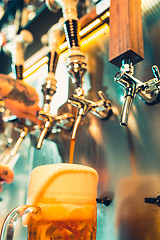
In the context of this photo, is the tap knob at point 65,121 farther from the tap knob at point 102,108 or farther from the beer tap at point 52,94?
the tap knob at point 102,108

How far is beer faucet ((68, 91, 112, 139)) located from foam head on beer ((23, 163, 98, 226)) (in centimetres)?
25

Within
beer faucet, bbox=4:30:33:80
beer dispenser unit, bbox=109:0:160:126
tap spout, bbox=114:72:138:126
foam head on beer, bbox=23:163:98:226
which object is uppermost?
beer faucet, bbox=4:30:33:80

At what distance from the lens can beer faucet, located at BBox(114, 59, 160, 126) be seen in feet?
1.93

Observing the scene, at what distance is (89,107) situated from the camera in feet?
2.69

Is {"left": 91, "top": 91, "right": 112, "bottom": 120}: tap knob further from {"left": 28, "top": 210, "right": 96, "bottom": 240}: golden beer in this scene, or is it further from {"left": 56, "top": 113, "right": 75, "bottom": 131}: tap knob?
{"left": 28, "top": 210, "right": 96, "bottom": 240}: golden beer

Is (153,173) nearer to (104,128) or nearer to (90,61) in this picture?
(104,128)

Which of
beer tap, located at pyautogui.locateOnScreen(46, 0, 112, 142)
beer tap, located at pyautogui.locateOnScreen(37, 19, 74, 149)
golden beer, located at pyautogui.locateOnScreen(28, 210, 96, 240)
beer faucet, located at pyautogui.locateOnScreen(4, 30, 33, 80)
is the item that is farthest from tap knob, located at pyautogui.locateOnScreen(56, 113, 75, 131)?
golden beer, located at pyautogui.locateOnScreen(28, 210, 96, 240)

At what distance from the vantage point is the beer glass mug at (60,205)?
50 centimetres

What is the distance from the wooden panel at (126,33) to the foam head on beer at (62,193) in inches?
11.9

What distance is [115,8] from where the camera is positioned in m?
0.65

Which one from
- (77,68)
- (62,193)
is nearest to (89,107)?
(77,68)

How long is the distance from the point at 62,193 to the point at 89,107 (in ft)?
1.23

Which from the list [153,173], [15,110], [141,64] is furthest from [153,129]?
[15,110]

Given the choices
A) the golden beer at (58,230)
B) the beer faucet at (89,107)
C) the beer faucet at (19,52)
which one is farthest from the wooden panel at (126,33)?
the beer faucet at (19,52)
